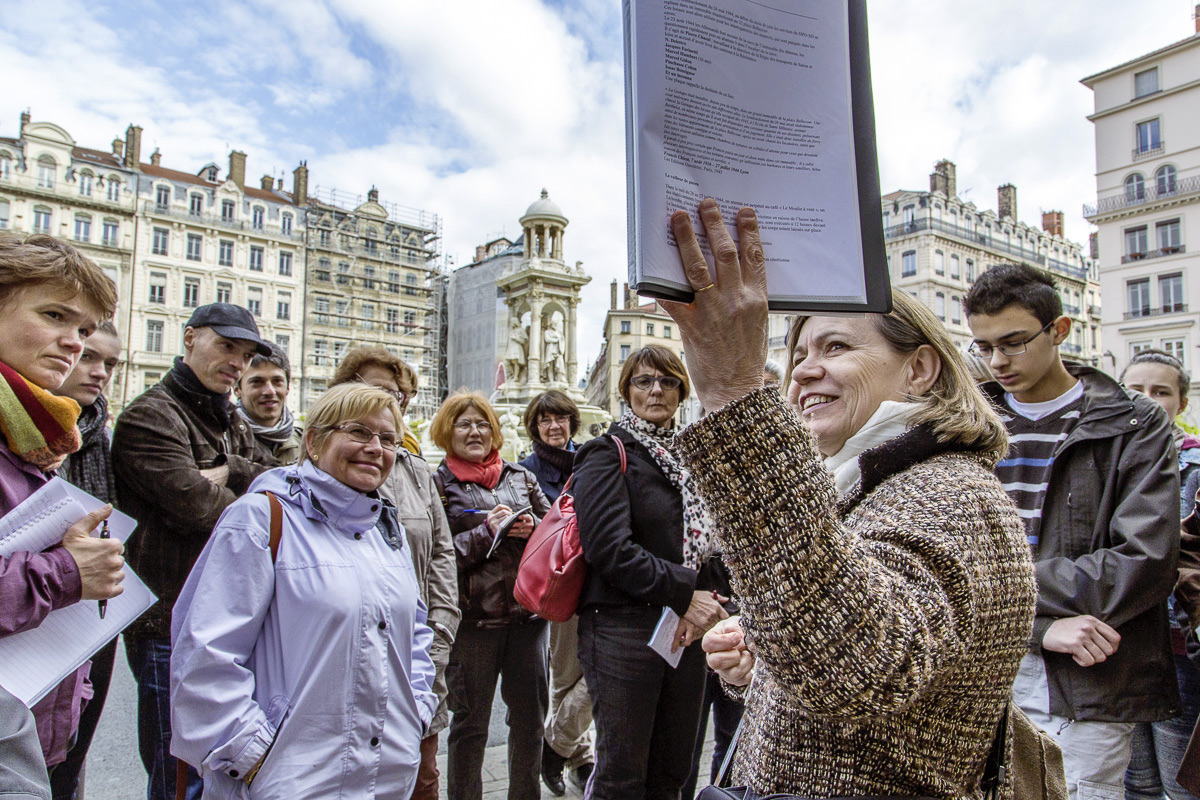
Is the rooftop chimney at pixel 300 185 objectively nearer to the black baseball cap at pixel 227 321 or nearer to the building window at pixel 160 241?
the building window at pixel 160 241

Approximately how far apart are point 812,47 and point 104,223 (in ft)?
183

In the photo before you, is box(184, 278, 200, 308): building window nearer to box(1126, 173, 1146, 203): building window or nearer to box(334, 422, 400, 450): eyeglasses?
box(334, 422, 400, 450): eyeglasses

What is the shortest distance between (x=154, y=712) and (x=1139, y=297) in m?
39.4

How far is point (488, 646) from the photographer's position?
375cm

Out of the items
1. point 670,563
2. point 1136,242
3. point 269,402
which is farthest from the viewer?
point 1136,242

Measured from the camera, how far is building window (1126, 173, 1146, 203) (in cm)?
3188

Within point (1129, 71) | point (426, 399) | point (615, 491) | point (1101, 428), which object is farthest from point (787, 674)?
point (426, 399)

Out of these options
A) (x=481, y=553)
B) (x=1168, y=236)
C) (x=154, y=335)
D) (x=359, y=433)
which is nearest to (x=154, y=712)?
(x=359, y=433)

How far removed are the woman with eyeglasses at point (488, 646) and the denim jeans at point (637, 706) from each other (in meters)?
0.69

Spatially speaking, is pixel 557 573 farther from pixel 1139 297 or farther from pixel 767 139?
pixel 1139 297

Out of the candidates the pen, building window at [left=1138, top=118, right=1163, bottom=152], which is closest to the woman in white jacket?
the pen

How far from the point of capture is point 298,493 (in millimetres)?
2582

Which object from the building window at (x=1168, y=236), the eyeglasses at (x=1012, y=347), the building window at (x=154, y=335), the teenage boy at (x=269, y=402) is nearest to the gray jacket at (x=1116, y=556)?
the eyeglasses at (x=1012, y=347)

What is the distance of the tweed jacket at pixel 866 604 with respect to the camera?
1.04m
